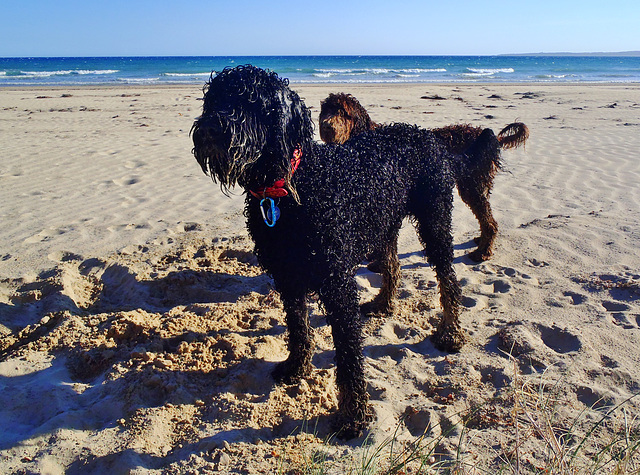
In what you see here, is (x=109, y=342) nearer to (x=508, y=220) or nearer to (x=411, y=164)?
(x=411, y=164)

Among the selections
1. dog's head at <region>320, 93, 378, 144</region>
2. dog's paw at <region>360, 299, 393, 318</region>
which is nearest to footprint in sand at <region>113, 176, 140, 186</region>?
dog's head at <region>320, 93, 378, 144</region>

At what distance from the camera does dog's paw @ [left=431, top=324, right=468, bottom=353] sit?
3641 millimetres

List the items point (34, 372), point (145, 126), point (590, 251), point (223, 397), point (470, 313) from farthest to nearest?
point (145, 126) < point (590, 251) < point (470, 313) < point (34, 372) < point (223, 397)

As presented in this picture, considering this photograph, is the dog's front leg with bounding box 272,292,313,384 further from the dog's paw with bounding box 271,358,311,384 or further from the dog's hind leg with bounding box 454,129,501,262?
the dog's hind leg with bounding box 454,129,501,262

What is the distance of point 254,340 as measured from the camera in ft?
12.5

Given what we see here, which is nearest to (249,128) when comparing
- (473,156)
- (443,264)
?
(443,264)

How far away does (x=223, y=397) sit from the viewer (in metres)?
3.07

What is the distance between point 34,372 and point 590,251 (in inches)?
210

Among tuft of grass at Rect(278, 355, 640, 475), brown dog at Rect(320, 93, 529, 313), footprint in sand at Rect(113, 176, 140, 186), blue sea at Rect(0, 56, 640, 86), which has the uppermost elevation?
blue sea at Rect(0, 56, 640, 86)

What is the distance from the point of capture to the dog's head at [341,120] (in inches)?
225

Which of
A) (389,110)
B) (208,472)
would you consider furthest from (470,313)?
(389,110)

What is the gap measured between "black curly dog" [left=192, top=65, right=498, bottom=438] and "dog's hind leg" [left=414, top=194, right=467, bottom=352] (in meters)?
0.01

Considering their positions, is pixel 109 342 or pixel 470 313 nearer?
pixel 109 342

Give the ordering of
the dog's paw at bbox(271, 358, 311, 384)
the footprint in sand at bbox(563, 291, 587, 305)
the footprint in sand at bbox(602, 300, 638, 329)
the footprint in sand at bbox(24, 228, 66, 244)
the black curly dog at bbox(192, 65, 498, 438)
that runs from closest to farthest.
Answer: the black curly dog at bbox(192, 65, 498, 438) < the dog's paw at bbox(271, 358, 311, 384) < the footprint in sand at bbox(602, 300, 638, 329) < the footprint in sand at bbox(563, 291, 587, 305) < the footprint in sand at bbox(24, 228, 66, 244)
